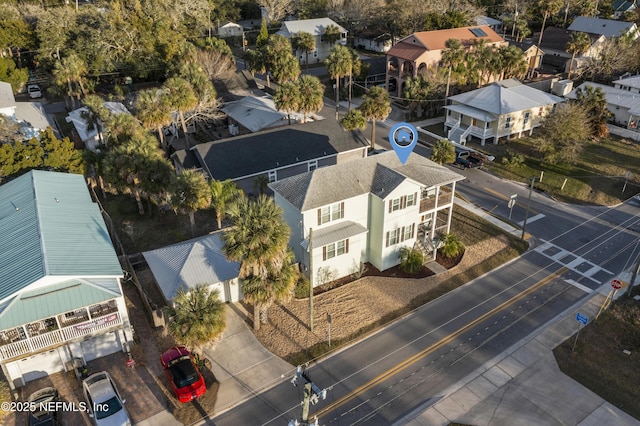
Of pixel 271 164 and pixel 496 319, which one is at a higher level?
pixel 271 164

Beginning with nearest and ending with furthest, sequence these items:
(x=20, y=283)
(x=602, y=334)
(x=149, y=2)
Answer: (x=20, y=283)
(x=602, y=334)
(x=149, y=2)

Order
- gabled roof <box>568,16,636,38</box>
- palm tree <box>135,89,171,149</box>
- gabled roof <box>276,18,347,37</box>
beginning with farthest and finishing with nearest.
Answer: gabled roof <box>276,18,347,37</box>
gabled roof <box>568,16,636,38</box>
palm tree <box>135,89,171,149</box>

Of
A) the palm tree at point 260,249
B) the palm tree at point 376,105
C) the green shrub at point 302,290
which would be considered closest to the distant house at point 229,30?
the palm tree at point 376,105

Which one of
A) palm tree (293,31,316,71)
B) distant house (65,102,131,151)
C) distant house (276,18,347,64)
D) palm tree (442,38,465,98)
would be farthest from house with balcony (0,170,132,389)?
distant house (276,18,347,64)

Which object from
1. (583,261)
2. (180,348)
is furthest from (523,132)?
(180,348)

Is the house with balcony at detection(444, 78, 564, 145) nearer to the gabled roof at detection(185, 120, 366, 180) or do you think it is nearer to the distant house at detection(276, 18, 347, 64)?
the gabled roof at detection(185, 120, 366, 180)

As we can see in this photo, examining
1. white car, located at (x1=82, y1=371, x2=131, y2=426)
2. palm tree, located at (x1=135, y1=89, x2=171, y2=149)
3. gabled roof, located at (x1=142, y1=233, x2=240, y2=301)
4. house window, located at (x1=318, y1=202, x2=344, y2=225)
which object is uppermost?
palm tree, located at (x1=135, y1=89, x2=171, y2=149)

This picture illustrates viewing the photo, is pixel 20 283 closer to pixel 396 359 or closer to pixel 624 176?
pixel 396 359
